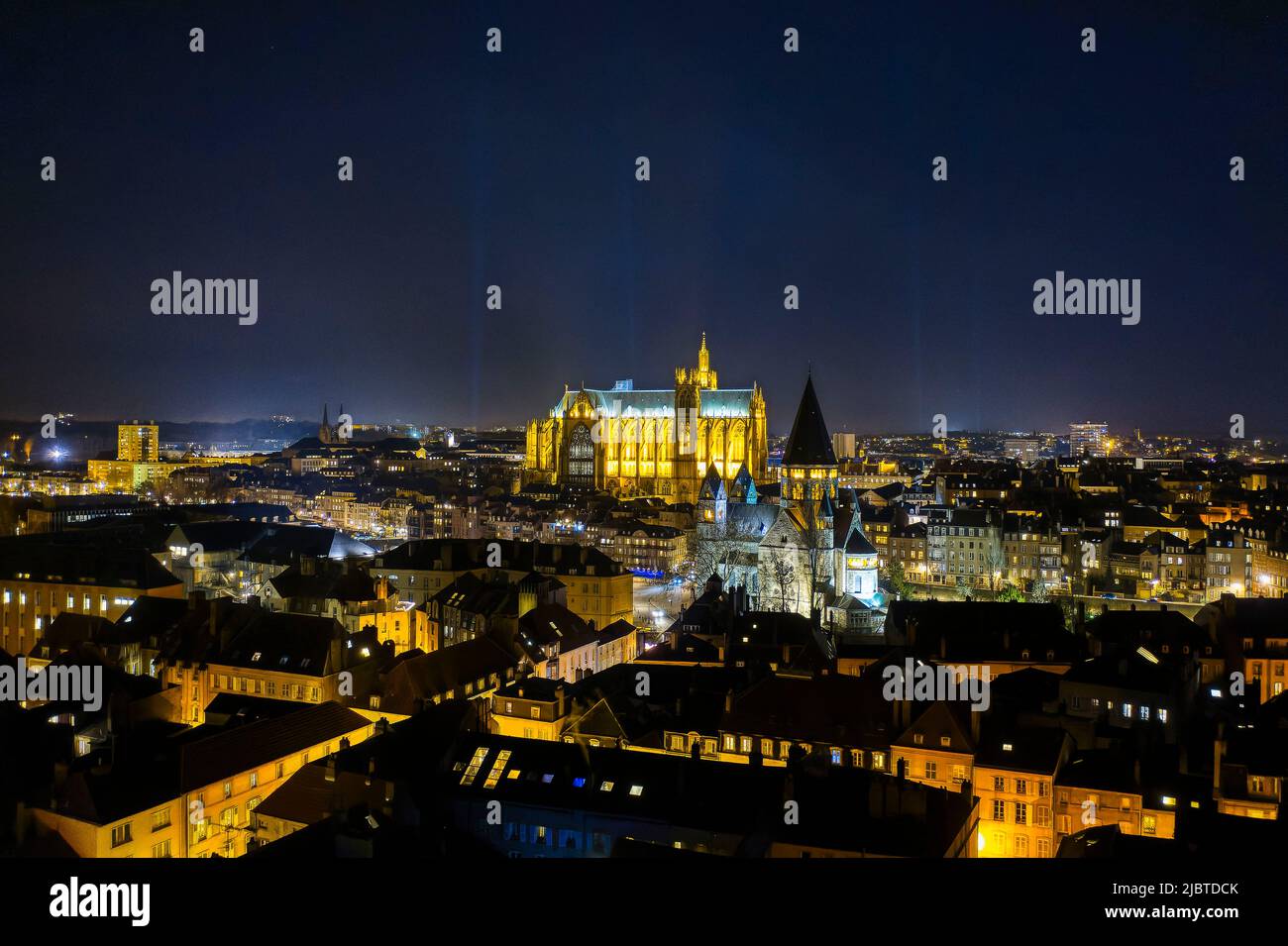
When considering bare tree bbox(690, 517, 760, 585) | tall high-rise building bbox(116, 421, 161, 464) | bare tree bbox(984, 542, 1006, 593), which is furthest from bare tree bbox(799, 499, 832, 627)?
tall high-rise building bbox(116, 421, 161, 464)

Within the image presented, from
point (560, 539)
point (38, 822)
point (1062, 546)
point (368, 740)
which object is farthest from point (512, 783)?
point (560, 539)

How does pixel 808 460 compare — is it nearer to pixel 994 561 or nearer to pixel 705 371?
pixel 994 561

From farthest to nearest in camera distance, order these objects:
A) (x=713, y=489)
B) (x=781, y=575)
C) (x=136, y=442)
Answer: (x=136, y=442) < (x=713, y=489) < (x=781, y=575)

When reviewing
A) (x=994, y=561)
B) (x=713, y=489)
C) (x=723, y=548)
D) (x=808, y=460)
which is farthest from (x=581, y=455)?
(x=994, y=561)

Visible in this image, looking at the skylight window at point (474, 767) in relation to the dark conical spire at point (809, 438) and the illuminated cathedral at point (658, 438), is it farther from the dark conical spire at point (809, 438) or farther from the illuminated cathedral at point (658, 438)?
the illuminated cathedral at point (658, 438)

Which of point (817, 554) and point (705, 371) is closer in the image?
point (817, 554)

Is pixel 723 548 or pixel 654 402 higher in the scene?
pixel 654 402

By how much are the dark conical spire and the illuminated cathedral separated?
3861cm

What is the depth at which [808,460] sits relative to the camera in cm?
5622

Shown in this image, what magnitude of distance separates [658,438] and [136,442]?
86817 millimetres

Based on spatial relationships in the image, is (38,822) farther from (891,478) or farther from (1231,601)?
(891,478)

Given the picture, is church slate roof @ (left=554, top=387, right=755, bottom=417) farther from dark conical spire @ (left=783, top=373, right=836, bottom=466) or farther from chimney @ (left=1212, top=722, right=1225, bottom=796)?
chimney @ (left=1212, top=722, right=1225, bottom=796)
